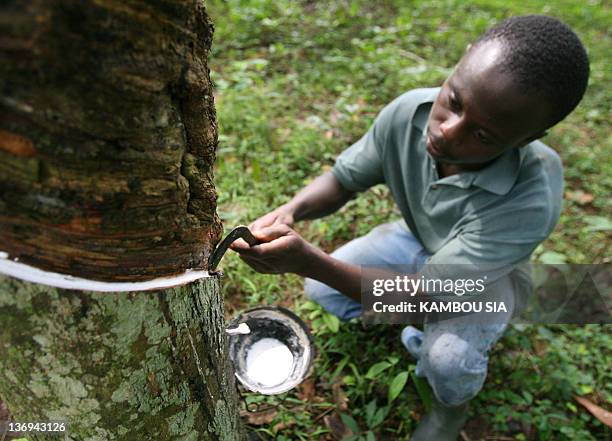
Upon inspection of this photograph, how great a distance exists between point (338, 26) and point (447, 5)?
2199mm

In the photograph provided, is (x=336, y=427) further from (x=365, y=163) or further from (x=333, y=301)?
(x=365, y=163)

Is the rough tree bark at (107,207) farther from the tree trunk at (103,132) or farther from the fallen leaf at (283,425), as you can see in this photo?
the fallen leaf at (283,425)

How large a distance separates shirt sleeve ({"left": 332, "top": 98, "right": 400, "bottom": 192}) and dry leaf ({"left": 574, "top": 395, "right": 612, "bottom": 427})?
1.38 metres

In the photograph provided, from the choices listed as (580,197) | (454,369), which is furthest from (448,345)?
(580,197)

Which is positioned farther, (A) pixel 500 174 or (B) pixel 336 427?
(B) pixel 336 427

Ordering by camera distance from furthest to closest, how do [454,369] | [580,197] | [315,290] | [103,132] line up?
[580,197] < [315,290] < [454,369] < [103,132]

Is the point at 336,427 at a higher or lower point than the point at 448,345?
lower

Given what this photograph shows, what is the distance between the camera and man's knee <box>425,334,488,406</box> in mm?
1829

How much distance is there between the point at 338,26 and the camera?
496cm

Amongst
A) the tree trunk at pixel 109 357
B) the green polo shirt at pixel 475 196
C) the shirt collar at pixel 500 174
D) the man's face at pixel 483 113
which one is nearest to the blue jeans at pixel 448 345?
the green polo shirt at pixel 475 196

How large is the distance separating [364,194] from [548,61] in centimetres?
165

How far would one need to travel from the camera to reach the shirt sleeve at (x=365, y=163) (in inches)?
82.4

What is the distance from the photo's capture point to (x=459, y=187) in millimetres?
1804

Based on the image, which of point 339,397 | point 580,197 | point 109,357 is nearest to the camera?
point 109,357
